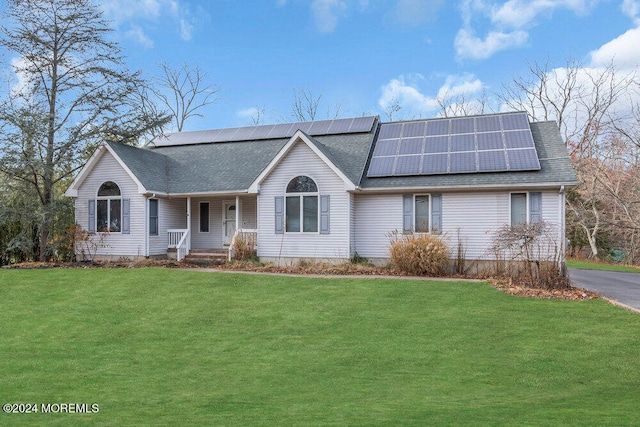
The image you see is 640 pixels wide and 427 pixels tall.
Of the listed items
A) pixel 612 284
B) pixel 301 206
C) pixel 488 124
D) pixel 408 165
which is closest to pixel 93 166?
pixel 301 206

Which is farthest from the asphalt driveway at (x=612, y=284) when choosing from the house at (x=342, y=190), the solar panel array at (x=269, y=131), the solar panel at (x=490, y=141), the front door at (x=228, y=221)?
the front door at (x=228, y=221)

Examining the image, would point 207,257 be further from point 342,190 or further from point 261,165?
point 342,190

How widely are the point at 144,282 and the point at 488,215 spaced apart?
1126 centimetres

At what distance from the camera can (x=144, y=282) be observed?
1407cm

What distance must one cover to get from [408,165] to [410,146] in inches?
59.2

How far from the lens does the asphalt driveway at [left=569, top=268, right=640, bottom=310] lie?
12.5 m

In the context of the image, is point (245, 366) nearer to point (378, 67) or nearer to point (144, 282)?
point (144, 282)

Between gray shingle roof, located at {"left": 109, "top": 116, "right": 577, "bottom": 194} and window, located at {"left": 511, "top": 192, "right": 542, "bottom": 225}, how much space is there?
58 cm

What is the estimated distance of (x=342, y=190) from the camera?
1727cm

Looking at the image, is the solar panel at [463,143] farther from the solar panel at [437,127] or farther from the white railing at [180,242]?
the white railing at [180,242]

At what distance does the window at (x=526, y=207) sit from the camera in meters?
15.9

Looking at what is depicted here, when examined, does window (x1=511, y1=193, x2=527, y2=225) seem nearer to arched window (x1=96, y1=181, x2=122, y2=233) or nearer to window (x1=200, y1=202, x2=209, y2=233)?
window (x1=200, y1=202, x2=209, y2=233)

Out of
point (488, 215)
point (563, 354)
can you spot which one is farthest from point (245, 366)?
point (488, 215)

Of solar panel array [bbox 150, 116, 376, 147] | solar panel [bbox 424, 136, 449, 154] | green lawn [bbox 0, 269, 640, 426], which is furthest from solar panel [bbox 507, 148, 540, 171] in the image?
solar panel array [bbox 150, 116, 376, 147]
